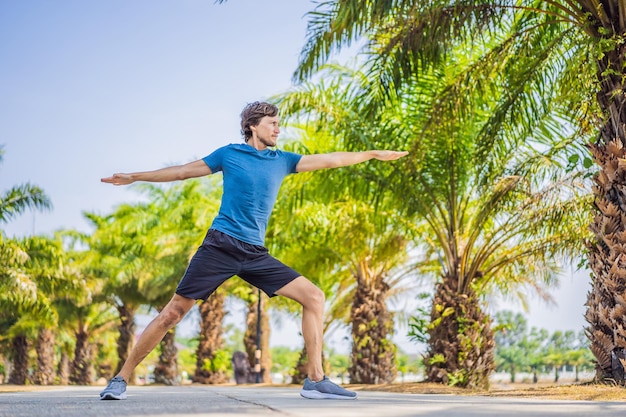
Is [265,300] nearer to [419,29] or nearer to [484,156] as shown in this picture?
[484,156]

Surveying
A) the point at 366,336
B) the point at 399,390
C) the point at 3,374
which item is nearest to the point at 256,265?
the point at 399,390

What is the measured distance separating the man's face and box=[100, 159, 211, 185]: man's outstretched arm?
46cm

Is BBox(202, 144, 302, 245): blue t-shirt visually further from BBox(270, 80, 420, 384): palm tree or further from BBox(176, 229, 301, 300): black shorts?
BBox(270, 80, 420, 384): palm tree

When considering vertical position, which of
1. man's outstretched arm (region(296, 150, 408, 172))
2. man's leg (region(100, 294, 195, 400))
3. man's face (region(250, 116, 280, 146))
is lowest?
man's leg (region(100, 294, 195, 400))

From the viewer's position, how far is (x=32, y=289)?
2166 cm

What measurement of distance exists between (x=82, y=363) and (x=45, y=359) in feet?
5.30

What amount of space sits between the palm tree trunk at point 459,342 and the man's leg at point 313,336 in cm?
786

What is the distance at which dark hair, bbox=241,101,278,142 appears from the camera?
20.5 ft

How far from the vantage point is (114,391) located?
5.62 metres

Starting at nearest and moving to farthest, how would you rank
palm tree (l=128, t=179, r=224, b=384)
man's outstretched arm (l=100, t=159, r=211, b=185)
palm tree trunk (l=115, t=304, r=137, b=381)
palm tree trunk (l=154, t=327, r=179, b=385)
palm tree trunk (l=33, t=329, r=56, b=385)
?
man's outstretched arm (l=100, t=159, r=211, b=185)
palm tree (l=128, t=179, r=224, b=384)
palm tree trunk (l=154, t=327, r=179, b=385)
palm tree trunk (l=115, t=304, r=137, b=381)
palm tree trunk (l=33, t=329, r=56, b=385)

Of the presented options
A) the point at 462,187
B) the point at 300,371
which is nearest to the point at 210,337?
the point at 300,371

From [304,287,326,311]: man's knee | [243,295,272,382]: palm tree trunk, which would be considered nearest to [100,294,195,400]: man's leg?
[304,287,326,311]: man's knee

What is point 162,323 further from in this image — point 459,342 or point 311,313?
point 459,342

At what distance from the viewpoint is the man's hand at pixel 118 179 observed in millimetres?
6047
